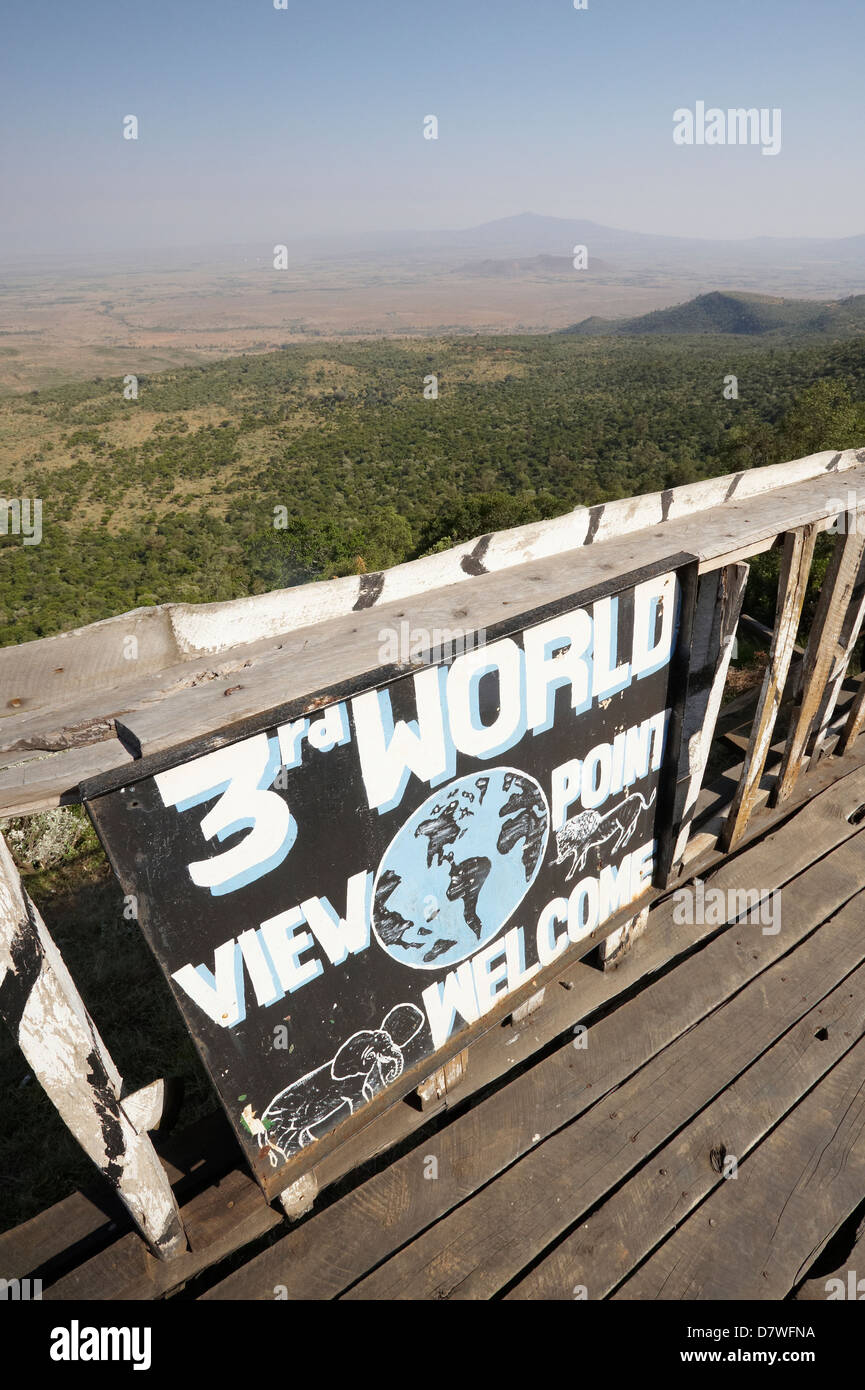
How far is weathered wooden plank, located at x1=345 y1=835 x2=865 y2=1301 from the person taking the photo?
2.40 metres

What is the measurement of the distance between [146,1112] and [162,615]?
1.68 metres

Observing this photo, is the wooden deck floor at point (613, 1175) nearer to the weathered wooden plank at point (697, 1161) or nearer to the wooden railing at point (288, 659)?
the weathered wooden plank at point (697, 1161)

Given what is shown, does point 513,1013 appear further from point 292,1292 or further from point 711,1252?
point 292,1292

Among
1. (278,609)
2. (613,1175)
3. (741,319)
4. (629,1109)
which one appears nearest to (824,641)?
(629,1109)

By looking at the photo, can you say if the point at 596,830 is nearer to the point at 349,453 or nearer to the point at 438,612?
the point at 438,612

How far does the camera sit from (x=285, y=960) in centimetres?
200

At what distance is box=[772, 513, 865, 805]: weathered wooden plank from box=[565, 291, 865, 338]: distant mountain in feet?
329

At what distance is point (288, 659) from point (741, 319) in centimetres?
14434

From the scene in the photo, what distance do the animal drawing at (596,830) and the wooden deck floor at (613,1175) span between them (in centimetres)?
76

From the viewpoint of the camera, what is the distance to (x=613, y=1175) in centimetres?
262

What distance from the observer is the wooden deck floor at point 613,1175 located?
2.37m

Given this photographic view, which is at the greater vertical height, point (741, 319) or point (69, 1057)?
point (741, 319)

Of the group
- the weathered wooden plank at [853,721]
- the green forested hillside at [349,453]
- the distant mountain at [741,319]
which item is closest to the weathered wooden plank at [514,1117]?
the weathered wooden plank at [853,721]
